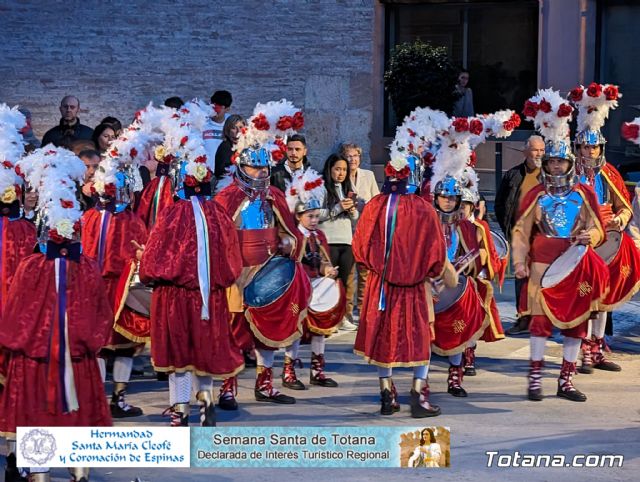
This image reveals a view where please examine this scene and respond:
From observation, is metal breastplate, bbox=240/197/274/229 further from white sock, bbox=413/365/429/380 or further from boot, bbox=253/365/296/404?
white sock, bbox=413/365/429/380

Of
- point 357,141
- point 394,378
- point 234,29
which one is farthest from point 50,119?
point 394,378

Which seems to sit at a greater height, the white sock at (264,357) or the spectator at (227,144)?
the spectator at (227,144)

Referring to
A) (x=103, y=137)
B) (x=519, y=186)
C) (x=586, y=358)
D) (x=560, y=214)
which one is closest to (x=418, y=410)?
(x=560, y=214)

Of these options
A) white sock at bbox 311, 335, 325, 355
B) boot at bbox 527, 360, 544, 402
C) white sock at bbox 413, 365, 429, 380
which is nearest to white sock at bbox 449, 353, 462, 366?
boot at bbox 527, 360, 544, 402

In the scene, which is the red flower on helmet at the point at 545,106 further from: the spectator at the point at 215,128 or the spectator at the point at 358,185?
the spectator at the point at 215,128

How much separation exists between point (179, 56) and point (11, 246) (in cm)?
852

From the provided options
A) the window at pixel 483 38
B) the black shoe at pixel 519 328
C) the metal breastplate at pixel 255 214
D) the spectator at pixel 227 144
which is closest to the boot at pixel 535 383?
the metal breastplate at pixel 255 214

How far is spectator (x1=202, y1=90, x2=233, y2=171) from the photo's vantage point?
13389 millimetres

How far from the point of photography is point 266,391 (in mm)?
10031

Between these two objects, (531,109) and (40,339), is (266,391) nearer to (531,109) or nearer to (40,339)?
(40,339)

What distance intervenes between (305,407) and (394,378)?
1.25 meters

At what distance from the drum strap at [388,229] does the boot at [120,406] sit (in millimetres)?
1886

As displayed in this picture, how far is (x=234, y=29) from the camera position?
55.2 feet

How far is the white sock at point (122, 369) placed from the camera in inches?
377
